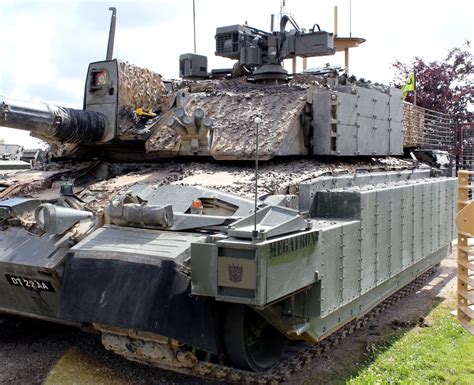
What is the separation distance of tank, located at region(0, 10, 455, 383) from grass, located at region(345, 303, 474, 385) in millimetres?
581

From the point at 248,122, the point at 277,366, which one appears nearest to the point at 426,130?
the point at 248,122

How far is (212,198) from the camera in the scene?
18.5ft

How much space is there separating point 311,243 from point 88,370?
9.29 ft

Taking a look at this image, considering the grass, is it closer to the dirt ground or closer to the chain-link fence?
the dirt ground

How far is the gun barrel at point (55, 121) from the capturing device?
6117 mm

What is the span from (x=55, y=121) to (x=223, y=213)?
7.77 ft

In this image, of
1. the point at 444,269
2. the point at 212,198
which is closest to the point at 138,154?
the point at 212,198

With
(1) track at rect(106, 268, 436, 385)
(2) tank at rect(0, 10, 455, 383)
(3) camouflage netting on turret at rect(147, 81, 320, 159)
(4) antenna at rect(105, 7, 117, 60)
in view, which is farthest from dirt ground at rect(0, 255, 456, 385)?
(4) antenna at rect(105, 7, 117, 60)

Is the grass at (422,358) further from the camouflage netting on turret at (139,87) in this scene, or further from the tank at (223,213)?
the camouflage netting on turret at (139,87)

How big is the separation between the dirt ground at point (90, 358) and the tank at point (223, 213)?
1.43 ft

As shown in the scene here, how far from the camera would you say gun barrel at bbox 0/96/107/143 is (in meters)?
6.12

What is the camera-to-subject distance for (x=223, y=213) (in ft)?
17.9

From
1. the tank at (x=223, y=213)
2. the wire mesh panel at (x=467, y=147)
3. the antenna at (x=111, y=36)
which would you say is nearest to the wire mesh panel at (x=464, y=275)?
the tank at (x=223, y=213)

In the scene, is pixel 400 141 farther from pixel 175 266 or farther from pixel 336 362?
pixel 175 266
